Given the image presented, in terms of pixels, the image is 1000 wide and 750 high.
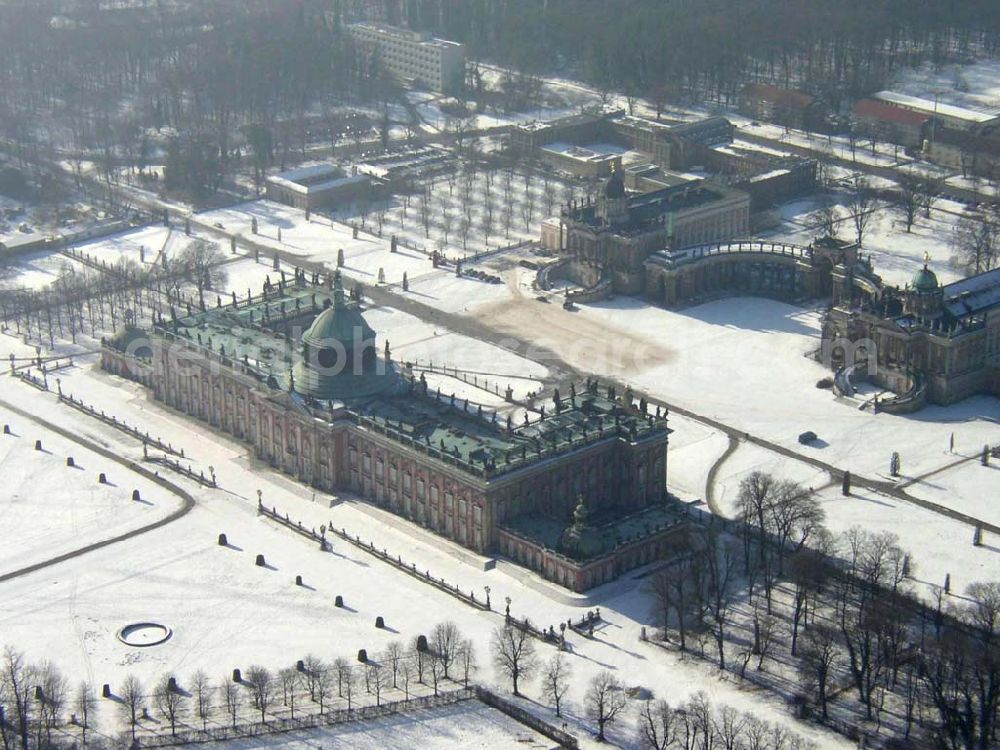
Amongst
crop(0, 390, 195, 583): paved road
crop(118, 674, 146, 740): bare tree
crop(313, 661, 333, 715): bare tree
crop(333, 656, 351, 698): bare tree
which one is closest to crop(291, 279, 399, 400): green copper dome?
crop(0, 390, 195, 583): paved road

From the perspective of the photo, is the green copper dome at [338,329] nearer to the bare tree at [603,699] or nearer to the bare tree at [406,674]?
the bare tree at [406,674]

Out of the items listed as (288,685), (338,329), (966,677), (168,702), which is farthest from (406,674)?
(338,329)

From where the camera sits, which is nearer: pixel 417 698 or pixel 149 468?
pixel 417 698

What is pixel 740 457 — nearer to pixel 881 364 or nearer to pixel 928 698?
pixel 881 364

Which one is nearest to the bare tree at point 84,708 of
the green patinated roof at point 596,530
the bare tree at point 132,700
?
the bare tree at point 132,700

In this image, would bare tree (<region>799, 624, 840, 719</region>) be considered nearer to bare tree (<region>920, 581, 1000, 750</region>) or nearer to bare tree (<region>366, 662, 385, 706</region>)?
bare tree (<region>920, 581, 1000, 750</region>)

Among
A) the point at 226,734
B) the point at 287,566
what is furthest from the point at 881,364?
the point at 226,734
